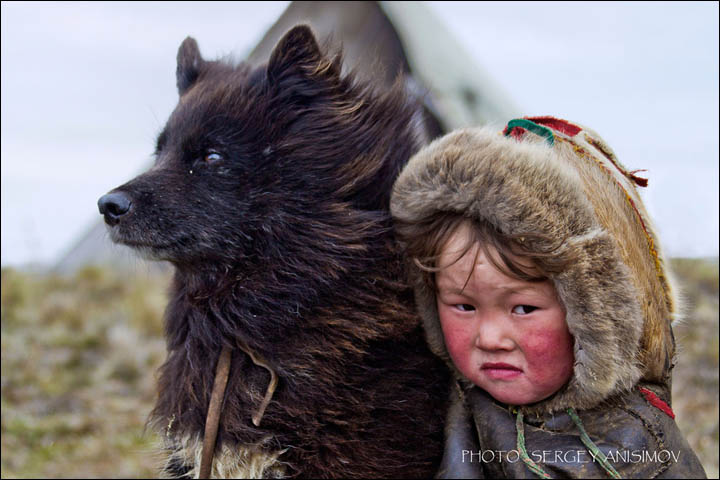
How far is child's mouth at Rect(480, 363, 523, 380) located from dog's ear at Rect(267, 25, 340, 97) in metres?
1.09

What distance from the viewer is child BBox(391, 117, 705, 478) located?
194 centimetres

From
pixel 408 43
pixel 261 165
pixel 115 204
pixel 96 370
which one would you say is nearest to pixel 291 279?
pixel 261 165

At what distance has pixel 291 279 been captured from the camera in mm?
2170

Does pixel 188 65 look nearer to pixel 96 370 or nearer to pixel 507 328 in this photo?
pixel 507 328

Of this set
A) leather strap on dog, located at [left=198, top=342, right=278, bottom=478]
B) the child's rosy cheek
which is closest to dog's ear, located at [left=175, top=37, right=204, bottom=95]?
leather strap on dog, located at [left=198, top=342, right=278, bottom=478]

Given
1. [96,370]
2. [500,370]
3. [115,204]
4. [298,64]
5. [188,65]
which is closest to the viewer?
[500,370]

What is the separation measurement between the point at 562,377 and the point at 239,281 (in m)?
1.07

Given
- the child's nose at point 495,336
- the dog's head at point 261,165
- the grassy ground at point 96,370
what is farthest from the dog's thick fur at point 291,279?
the grassy ground at point 96,370

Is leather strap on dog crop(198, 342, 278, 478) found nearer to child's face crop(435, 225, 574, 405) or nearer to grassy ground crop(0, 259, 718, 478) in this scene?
child's face crop(435, 225, 574, 405)

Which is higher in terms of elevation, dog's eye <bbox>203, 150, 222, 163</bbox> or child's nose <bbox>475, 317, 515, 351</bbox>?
dog's eye <bbox>203, 150, 222, 163</bbox>

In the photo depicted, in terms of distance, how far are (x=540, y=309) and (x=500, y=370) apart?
229 millimetres

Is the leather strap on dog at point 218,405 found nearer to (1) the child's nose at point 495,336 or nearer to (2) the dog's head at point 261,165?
(2) the dog's head at point 261,165

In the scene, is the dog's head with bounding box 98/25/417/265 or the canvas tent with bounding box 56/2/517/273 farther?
the canvas tent with bounding box 56/2/517/273

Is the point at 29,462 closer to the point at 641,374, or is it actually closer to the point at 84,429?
the point at 84,429
